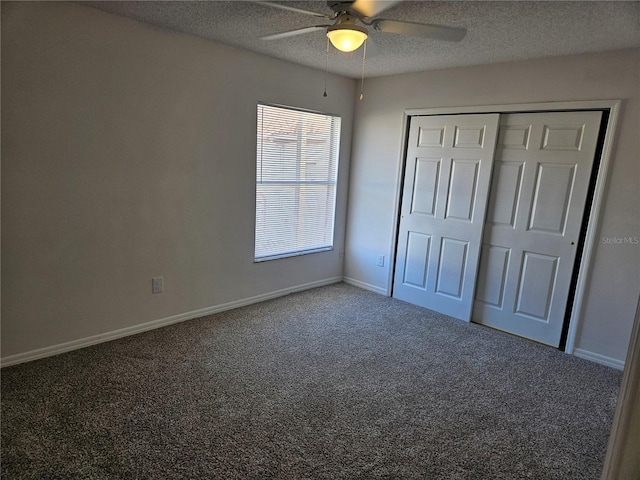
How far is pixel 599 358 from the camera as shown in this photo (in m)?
3.14

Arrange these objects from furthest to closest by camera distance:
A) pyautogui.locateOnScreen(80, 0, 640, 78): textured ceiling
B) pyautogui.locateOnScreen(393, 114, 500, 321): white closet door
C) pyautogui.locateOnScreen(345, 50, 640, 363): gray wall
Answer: pyautogui.locateOnScreen(393, 114, 500, 321): white closet door
pyautogui.locateOnScreen(345, 50, 640, 363): gray wall
pyautogui.locateOnScreen(80, 0, 640, 78): textured ceiling

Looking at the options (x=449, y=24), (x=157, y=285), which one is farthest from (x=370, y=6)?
(x=157, y=285)

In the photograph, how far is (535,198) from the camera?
133 inches

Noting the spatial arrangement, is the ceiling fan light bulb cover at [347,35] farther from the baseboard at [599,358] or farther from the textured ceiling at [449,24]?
the baseboard at [599,358]

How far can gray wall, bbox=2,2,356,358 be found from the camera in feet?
8.14

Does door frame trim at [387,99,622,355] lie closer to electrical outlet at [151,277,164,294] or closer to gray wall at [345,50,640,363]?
gray wall at [345,50,640,363]

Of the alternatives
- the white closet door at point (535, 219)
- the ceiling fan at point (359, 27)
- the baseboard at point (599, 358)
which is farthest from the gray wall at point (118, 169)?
the baseboard at point (599, 358)

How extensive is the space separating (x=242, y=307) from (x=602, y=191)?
320cm

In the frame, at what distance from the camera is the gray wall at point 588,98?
288cm

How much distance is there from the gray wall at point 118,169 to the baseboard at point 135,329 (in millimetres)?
41

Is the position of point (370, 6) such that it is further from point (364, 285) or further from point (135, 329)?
point (364, 285)

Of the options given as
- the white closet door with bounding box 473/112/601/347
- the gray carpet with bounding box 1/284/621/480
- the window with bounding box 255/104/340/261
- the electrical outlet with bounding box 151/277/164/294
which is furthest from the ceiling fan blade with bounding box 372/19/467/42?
the electrical outlet with bounding box 151/277/164/294

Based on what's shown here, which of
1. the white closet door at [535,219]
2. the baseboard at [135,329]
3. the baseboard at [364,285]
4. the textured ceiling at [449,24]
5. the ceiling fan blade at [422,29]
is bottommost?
the baseboard at [135,329]

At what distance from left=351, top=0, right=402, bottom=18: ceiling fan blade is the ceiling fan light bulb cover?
0.25ft
